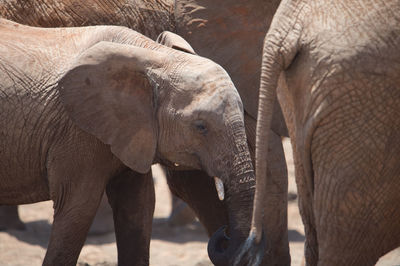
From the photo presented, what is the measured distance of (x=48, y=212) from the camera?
8750 mm

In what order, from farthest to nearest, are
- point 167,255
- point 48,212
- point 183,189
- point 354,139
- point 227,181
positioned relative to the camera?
point 48,212 < point 167,255 < point 183,189 < point 227,181 < point 354,139

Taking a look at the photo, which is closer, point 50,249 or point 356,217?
point 356,217

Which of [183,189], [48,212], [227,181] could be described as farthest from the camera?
[48,212]

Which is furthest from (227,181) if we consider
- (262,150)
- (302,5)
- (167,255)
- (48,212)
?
(48,212)

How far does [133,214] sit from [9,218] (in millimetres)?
3076

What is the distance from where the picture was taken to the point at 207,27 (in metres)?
5.53

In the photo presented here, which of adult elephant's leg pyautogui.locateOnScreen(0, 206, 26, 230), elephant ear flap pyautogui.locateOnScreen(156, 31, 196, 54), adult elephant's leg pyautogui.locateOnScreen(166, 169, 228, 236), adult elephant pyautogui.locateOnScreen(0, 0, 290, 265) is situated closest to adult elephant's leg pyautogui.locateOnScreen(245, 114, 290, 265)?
adult elephant pyautogui.locateOnScreen(0, 0, 290, 265)

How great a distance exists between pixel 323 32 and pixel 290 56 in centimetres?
16

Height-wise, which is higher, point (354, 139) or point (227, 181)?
point (354, 139)

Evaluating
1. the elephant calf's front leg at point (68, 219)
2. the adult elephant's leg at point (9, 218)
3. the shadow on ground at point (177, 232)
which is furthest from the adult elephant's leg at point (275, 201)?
the adult elephant's leg at point (9, 218)

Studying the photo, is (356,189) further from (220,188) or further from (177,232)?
(177,232)

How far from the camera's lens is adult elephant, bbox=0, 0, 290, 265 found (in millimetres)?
5441

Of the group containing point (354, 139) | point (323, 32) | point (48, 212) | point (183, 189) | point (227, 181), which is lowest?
point (48, 212)

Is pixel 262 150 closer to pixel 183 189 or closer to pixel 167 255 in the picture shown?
pixel 183 189
